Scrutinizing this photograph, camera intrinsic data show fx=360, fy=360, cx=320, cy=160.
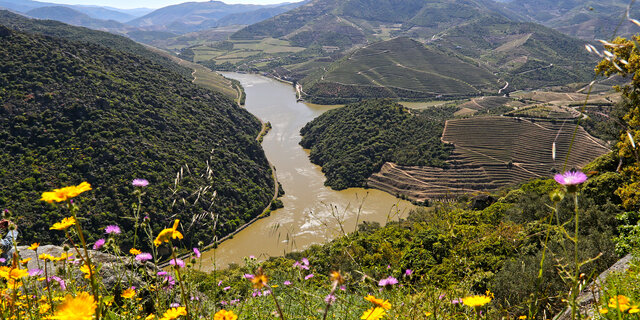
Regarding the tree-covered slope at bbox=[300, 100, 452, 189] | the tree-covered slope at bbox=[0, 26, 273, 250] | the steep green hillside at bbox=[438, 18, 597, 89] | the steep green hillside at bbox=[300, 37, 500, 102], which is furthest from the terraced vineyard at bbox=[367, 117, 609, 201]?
the steep green hillside at bbox=[438, 18, 597, 89]

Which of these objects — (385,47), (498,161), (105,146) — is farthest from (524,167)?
(385,47)

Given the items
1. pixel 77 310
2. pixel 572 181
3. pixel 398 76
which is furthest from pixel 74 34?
pixel 572 181

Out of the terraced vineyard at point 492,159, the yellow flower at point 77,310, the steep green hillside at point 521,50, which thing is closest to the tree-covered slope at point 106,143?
the terraced vineyard at point 492,159

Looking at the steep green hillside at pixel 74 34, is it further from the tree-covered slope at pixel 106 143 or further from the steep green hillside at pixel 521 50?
the steep green hillside at pixel 521 50

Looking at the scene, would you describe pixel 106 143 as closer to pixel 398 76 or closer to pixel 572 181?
pixel 572 181

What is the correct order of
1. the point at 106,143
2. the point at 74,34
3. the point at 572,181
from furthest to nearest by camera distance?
the point at 74,34
the point at 106,143
the point at 572,181

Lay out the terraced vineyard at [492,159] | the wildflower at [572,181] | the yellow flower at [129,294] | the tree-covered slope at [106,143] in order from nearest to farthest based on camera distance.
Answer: the wildflower at [572,181]
the yellow flower at [129,294]
the tree-covered slope at [106,143]
the terraced vineyard at [492,159]
